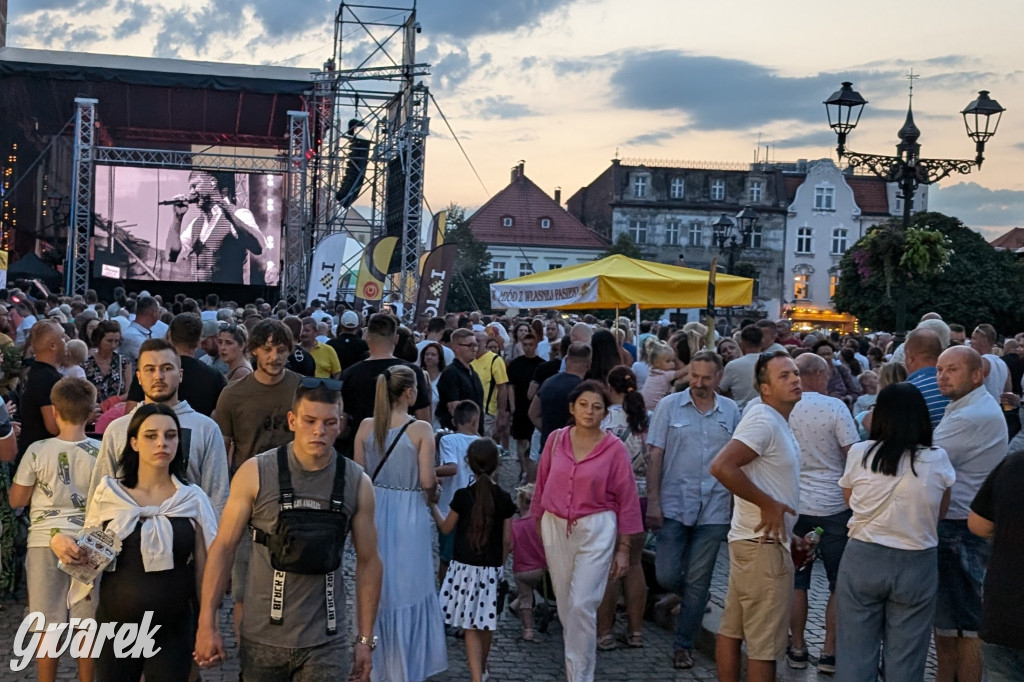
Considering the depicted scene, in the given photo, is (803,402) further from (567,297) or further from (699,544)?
(567,297)

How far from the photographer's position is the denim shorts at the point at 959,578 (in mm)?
5629

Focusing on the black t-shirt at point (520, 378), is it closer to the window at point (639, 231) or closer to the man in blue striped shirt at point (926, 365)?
the man in blue striped shirt at point (926, 365)

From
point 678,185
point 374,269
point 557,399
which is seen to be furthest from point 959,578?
point 678,185

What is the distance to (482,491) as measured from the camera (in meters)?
6.45

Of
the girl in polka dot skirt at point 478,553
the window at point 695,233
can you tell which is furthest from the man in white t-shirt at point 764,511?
the window at point 695,233

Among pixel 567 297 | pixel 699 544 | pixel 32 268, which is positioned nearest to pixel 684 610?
pixel 699 544

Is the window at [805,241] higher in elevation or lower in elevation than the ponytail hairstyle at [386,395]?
higher

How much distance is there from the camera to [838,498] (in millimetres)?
6402

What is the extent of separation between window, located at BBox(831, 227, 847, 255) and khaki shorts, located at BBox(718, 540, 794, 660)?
206 ft

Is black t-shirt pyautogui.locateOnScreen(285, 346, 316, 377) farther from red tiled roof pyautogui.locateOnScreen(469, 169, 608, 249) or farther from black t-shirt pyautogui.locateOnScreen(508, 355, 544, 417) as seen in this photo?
red tiled roof pyautogui.locateOnScreen(469, 169, 608, 249)

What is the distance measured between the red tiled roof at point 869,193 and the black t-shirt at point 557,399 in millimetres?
62117

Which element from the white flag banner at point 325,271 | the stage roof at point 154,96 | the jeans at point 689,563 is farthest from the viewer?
the stage roof at point 154,96

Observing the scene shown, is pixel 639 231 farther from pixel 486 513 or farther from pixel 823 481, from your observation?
pixel 486 513

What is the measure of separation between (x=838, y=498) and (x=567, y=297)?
7.92 meters
